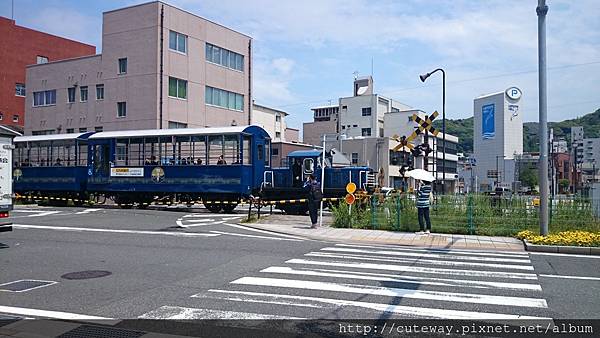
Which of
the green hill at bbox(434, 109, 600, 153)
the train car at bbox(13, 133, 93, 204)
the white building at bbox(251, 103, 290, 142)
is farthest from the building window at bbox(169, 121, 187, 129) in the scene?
the green hill at bbox(434, 109, 600, 153)

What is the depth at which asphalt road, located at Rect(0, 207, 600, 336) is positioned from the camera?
7.13m

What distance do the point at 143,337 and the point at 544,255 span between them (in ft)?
35.2

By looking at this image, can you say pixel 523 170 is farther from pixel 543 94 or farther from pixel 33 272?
pixel 33 272

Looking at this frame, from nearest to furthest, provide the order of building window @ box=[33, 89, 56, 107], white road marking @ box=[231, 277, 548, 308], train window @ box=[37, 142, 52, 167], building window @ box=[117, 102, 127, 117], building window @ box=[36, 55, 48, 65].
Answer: white road marking @ box=[231, 277, 548, 308]
train window @ box=[37, 142, 52, 167]
building window @ box=[117, 102, 127, 117]
building window @ box=[33, 89, 56, 107]
building window @ box=[36, 55, 48, 65]

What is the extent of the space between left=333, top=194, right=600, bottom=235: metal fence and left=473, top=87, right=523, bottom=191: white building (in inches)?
2887

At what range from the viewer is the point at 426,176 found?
16.3 metres

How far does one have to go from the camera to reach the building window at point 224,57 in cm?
4544

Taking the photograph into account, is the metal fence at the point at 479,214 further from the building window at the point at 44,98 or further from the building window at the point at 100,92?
the building window at the point at 44,98

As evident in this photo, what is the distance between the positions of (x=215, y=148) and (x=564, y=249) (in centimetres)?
1762

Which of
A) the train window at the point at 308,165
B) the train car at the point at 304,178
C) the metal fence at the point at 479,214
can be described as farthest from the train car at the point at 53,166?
the metal fence at the point at 479,214

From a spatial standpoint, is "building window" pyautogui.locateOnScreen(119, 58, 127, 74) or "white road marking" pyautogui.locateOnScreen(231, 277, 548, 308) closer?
"white road marking" pyautogui.locateOnScreen(231, 277, 548, 308)

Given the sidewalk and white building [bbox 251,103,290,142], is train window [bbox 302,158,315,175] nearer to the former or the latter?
the sidewalk

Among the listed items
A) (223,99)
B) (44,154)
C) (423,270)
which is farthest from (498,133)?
(423,270)

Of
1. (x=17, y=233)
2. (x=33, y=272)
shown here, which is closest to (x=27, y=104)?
(x=17, y=233)
